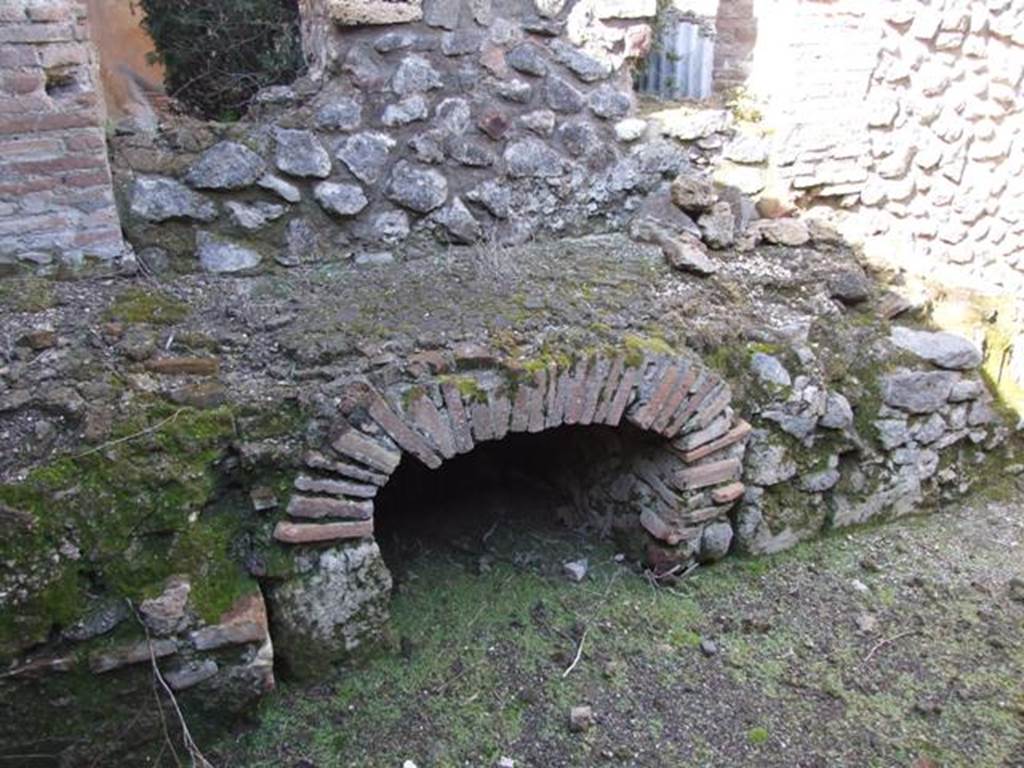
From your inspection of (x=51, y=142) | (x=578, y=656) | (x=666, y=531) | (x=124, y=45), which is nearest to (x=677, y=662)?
(x=578, y=656)

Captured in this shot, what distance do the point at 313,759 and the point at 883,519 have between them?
2568 mm

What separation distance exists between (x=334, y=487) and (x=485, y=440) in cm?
58

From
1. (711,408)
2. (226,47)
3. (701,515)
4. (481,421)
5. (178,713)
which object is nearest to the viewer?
(178,713)

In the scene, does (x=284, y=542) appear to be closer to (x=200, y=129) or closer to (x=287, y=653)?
(x=287, y=653)

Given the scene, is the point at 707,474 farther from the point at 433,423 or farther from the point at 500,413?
the point at 433,423

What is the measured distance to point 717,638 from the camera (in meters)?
3.16

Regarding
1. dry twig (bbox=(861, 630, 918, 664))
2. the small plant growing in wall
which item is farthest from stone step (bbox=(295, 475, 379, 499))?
the small plant growing in wall

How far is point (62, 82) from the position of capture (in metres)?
2.94

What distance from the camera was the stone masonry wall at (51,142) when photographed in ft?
9.28

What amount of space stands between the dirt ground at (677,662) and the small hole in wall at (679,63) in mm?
2302

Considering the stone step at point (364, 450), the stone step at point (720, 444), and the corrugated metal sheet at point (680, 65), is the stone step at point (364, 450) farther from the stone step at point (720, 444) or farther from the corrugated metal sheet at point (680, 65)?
the corrugated metal sheet at point (680, 65)

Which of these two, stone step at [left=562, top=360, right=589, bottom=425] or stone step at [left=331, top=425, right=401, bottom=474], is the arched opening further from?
stone step at [left=331, top=425, right=401, bottom=474]

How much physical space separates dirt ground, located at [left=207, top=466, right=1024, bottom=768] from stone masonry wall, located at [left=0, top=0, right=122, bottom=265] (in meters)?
1.66

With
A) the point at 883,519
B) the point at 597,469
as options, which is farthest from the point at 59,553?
the point at 883,519
